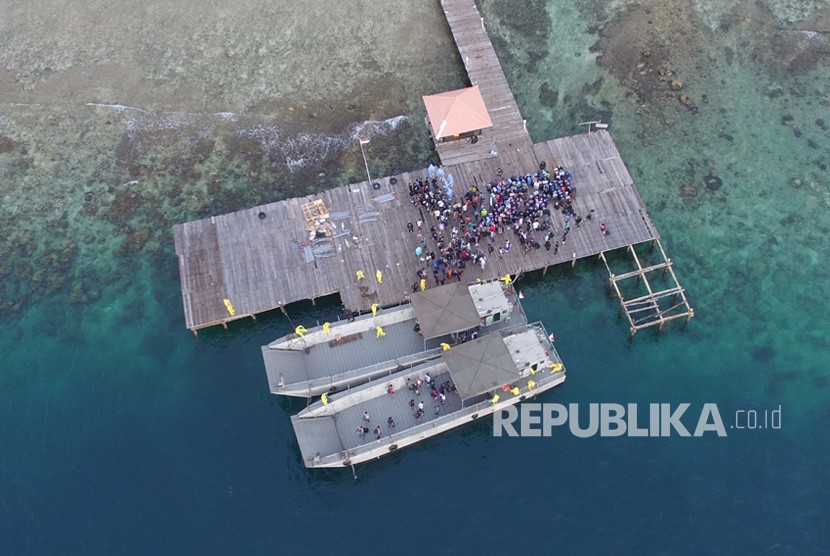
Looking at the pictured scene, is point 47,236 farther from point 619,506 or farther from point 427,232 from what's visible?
point 619,506

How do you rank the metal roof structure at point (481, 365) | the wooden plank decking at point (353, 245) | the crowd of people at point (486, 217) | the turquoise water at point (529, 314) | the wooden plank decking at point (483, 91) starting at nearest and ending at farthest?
the turquoise water at point (529, 314) → the metal roof structure at point (481, 365) → the wooden plank decking at point (353, 245) → the crowd of people at point (486, 217) → the wooden plank decking at point (483, 91)

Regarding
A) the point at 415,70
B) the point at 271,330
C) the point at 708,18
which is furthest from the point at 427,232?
the point at 708,18

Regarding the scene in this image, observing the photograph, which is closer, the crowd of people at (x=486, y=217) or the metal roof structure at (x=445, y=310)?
the metal roof structure at (x=445, y=310)

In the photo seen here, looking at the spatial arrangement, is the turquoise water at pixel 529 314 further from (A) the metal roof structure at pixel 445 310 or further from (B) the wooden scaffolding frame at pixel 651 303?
(A) the metal roof structure at pixel 445 310

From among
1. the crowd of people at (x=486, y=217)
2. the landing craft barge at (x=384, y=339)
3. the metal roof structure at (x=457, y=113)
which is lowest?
the landing craft barge at (x=384, y=339)

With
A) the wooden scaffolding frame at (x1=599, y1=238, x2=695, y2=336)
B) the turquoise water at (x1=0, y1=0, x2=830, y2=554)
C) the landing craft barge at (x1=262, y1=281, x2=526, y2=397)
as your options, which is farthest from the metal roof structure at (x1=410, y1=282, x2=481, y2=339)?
the wooden scaffolding frame at (x1=599, y1=238, x2=695, y2=336)

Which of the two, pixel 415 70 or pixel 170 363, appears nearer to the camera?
pixel 170 363

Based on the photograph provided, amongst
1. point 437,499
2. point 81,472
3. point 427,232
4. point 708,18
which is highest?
point 708,18

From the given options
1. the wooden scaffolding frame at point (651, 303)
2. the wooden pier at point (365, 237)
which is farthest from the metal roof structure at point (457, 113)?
the wooden scaffolding frame at point (651, 303)
